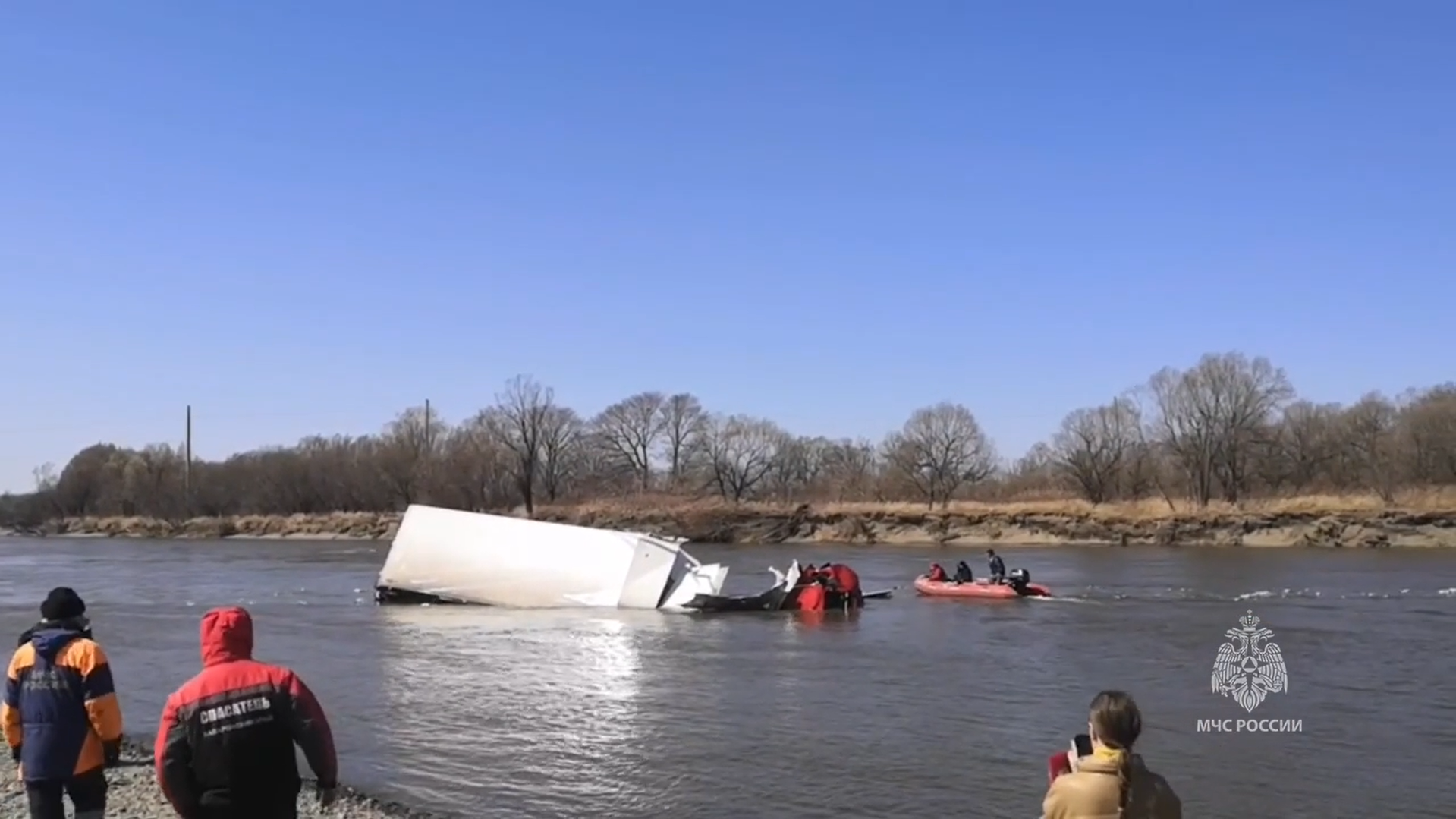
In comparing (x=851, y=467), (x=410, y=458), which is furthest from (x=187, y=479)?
(x=851, y=467)

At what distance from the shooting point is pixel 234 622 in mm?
5582

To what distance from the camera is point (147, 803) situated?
12016 mm

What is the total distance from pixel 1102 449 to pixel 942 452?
1622 centimetres

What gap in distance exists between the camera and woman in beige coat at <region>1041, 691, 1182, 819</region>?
4.89m

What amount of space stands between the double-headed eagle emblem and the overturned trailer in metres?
13.4

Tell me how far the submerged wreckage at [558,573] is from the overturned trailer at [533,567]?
0.07ft

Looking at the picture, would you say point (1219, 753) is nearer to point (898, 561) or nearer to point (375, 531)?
point (898, 561)

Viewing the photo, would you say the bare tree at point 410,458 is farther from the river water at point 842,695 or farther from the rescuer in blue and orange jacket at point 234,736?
the rescuer in blue and orange jacket at point 234,736

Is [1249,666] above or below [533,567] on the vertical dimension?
below

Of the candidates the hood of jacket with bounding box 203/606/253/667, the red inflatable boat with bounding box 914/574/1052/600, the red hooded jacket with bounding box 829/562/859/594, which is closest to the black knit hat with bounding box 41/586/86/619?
the hood of jacket with bounding box 203/606/253/667

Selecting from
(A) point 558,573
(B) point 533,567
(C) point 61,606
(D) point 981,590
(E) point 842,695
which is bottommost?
(E) point 842,695

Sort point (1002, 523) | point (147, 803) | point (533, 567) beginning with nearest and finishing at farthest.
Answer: point (147, 803) → point (533, 567) → point (1002, 523)

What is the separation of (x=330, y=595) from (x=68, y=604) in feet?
108

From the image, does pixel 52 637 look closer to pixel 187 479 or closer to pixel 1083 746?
pixel 1083 746
